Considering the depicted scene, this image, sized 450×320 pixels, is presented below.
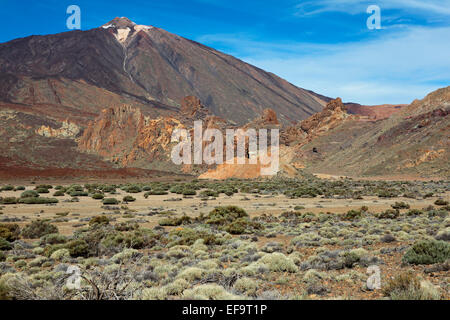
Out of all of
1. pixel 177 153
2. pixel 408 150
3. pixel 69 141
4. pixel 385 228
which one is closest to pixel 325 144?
pixel 408 150

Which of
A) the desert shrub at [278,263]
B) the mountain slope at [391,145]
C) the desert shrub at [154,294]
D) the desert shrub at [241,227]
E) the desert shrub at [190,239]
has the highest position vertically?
the mountain slope at [391,145]

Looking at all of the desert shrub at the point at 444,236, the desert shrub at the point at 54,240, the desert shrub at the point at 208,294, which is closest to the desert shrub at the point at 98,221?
the desert shrub at the point at 54,240

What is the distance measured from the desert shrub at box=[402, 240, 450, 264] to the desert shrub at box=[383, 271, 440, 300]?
2.39 meters

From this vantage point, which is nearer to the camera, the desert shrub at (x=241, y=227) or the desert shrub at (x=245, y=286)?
the desert shrub at (x=245, y=286)

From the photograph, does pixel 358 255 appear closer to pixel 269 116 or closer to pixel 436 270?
pixel 436 270

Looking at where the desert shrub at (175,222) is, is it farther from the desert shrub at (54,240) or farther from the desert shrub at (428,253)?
the desert shrub at (428,253)

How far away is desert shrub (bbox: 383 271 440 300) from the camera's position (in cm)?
582

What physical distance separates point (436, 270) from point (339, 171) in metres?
71.3

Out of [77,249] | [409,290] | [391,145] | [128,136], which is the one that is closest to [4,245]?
[77,249]

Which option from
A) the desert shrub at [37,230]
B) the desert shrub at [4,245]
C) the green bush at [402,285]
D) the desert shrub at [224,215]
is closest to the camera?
the green bush at [402,285]

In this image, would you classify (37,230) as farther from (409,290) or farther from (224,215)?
(409,290)

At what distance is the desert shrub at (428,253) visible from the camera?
28.1 ft

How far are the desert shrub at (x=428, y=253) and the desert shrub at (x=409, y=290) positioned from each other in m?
2.39
